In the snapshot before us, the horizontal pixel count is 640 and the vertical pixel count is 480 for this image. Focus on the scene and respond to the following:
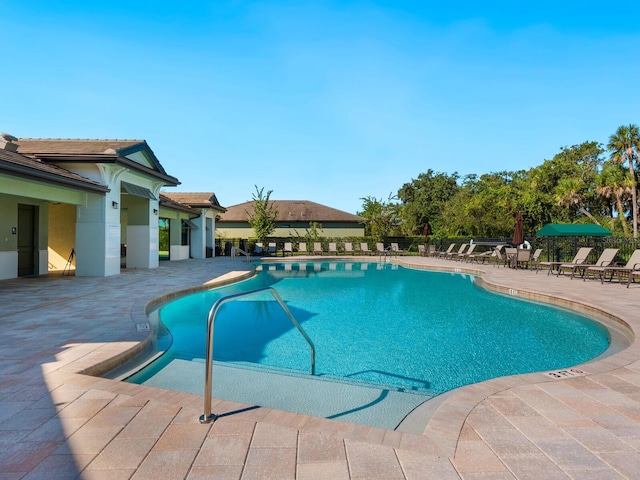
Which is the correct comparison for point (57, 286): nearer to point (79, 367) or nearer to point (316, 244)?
point (79, 367)

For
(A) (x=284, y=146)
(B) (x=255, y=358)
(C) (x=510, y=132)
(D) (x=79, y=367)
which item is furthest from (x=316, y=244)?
(D) (x=79, y=367)

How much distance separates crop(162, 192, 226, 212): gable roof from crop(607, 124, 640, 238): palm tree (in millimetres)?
31413

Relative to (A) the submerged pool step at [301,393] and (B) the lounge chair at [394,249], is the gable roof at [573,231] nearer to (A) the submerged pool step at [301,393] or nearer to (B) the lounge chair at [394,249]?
(B) the lounge chair at [394,249]

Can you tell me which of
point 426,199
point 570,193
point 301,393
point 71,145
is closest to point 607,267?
point 301,393

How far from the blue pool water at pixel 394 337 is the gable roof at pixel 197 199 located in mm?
13068

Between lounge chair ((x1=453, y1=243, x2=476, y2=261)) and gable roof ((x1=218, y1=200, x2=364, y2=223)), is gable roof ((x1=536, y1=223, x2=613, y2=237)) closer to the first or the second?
lounge chair ((x1=453, y1=243, x2=476, y2=261))

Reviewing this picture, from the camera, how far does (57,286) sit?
10.6 metres

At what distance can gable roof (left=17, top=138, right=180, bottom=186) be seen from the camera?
40.7 ft

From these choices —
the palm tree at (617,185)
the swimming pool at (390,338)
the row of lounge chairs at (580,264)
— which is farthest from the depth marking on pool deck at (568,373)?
the palm tree at (617,185)

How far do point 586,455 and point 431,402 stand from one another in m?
1.54

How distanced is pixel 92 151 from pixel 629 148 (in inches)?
1433

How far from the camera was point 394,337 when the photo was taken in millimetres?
6984

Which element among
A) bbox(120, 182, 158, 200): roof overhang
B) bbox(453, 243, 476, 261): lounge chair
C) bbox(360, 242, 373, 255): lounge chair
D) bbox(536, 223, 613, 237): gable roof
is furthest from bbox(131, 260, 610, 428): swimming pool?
bbox(360, 242, 373, 255): lounge chair

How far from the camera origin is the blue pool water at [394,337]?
5328 mm
